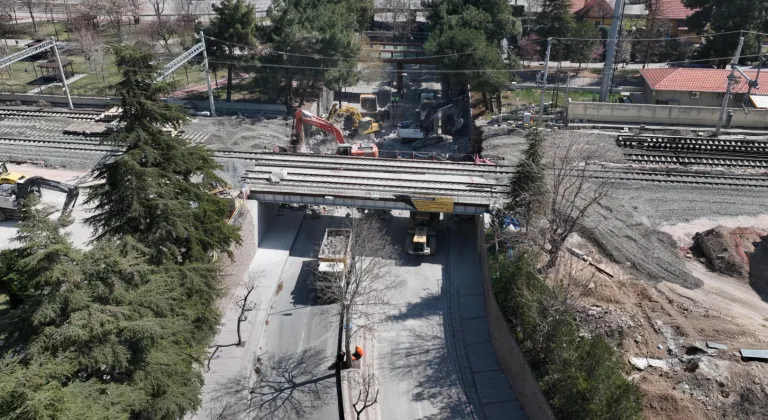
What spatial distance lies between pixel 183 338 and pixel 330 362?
8725 mm

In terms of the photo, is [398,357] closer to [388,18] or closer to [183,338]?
[183,338]

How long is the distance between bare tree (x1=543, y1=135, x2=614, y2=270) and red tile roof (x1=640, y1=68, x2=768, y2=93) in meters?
14.9

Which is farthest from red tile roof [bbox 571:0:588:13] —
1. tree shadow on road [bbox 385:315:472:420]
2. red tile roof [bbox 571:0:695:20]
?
tree shadow on road [bbox 385:315:472:420]

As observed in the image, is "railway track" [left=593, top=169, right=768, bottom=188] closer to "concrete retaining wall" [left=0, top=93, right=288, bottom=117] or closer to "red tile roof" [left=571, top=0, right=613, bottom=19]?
"concrete retaining wall" [left=0, top=93, right=288, bottom=117]

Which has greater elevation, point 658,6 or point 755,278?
point 658,6

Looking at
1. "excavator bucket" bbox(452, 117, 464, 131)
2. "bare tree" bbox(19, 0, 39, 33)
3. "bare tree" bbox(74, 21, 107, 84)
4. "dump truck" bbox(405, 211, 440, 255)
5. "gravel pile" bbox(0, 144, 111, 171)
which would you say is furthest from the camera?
"bare tree" bbox(19, 0, 39, 33)

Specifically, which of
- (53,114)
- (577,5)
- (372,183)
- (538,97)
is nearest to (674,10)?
(577,5)

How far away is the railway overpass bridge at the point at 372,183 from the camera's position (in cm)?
3603

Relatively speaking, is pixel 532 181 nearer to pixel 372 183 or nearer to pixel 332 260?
pixel 332 260

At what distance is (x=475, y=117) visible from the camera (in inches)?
2058

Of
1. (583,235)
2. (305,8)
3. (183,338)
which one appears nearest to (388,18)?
(305,8)


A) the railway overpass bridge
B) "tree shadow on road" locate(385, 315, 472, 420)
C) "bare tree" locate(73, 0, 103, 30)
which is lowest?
"tree shadow on road" locate(385, 315, 472, 420)

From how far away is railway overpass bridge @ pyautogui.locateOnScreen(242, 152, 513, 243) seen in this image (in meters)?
36.0

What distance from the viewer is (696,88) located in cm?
5184
